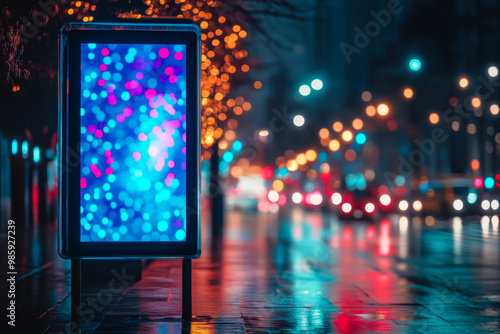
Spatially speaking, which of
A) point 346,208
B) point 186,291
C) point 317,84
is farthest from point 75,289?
point 346,208

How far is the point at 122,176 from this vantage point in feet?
30.8

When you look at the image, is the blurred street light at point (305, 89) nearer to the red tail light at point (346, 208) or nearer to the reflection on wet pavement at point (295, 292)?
the reflection on wet pavement at point (295, 292)

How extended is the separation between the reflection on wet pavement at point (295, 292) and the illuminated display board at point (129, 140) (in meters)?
1.07

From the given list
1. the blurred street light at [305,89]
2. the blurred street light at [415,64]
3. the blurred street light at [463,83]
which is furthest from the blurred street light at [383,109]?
the blurred street light at [463,83]

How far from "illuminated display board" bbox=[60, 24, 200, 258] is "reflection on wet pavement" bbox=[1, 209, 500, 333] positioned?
1073 millimetres

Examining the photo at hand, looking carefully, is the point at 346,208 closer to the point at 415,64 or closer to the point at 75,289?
the point at 415,64

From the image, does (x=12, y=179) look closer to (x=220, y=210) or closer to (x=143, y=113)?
(x=220, y=210)

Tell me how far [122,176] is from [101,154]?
0.37 m

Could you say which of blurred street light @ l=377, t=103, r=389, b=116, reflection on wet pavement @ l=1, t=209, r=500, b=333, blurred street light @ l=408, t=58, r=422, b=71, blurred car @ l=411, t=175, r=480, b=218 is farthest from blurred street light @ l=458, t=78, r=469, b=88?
blurred car @ l=411, t=175, r=480, b=218

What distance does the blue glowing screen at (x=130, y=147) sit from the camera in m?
9.36

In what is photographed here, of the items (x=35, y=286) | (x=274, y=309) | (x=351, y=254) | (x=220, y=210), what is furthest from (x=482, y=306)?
(x=220, y=210)

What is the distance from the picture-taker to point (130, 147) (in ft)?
30.8

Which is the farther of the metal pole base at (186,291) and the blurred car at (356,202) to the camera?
the blurred car at (356,202)

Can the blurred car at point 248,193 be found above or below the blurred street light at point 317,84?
below
